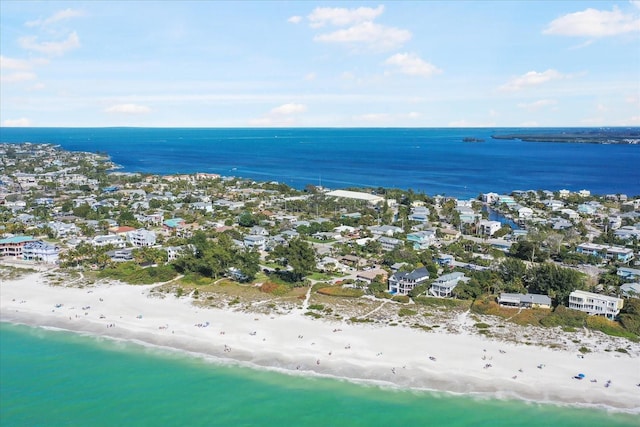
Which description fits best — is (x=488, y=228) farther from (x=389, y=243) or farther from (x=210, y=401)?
(x=210, y=401)

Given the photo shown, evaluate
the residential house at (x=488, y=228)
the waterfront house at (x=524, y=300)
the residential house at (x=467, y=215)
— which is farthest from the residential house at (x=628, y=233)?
the waterfront house at (x=524, y=300)

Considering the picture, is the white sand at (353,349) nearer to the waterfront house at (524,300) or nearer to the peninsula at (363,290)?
the peninsula at (363,290)

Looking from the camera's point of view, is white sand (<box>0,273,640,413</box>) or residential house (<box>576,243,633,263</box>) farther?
residential house (<box>576,243,633,263</box>)

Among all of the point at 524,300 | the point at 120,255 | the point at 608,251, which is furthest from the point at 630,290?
the point at 120,255

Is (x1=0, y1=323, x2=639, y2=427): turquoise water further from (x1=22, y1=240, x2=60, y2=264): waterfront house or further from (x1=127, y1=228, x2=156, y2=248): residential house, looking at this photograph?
(x1=127, y1=228, x2=156, y2=248): residential house

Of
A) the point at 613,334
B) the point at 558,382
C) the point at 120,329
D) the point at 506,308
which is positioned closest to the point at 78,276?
the point at 120,329

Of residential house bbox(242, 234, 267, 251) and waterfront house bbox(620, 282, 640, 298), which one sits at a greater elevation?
residential house bbox(242, 234, 267, 251)

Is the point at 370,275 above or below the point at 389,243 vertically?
below

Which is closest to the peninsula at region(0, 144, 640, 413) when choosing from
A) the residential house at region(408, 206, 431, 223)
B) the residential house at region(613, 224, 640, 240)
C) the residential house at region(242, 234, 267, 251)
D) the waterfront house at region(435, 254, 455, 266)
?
the residential house at region(242, 234, 267, 251)
